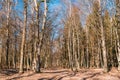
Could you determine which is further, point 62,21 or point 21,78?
point 62,21

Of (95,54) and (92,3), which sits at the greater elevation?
(92,3)

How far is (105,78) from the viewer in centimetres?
1955

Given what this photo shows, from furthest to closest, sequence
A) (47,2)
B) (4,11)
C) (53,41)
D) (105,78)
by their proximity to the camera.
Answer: (53,41)
(4,11)
(47,2)
(105,78)

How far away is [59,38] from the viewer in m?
60.0

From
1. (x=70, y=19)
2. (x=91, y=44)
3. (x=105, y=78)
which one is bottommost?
(x=105, y=78)

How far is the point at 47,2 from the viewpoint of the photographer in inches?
880

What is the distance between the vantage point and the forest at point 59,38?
71.2 ft

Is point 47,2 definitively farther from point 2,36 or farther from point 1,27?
point 2,36

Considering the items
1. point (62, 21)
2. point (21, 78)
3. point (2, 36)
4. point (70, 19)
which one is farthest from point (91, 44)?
point (21, 78)

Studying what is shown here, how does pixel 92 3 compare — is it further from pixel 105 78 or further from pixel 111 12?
pixel 105 78

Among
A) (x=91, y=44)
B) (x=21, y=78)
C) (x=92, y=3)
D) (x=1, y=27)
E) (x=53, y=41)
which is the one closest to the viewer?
(x=21, y=78)

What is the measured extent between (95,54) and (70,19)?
58.7ft

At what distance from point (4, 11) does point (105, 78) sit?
1973 centimetres

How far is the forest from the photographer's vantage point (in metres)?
21.7
